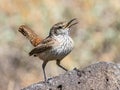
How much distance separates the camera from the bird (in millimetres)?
7962

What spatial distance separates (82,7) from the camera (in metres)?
14.3

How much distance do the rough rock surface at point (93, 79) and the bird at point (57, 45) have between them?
100cm

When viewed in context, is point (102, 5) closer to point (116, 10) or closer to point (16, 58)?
point (116, 10)

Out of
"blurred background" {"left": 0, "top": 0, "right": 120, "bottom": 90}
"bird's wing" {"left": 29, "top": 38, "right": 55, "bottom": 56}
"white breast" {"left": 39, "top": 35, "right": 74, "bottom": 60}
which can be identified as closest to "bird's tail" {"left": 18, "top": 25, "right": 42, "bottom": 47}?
"bird's wing" {"left": 29, "top": 38, "right": 55, "bottom": 56}

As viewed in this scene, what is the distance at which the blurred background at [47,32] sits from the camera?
12539 millimetres

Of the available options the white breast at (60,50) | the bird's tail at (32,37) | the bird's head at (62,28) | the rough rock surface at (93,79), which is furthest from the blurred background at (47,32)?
the rough rock surface at (93,79)

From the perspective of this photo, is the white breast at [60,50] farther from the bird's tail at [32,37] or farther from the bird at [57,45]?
the bird's tail at [32,37]

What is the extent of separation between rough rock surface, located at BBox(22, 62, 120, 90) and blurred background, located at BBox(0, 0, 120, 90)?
15.8 ft

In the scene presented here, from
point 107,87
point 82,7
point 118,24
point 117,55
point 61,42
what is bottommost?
point 107,87

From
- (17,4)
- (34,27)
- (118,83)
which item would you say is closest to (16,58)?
(34,27)

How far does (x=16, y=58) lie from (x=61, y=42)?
4.92 meters

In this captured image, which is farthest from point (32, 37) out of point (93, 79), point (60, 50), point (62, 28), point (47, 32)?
point (47, 32)

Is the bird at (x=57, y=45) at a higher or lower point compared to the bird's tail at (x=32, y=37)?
lower

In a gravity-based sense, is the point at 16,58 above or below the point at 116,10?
below
